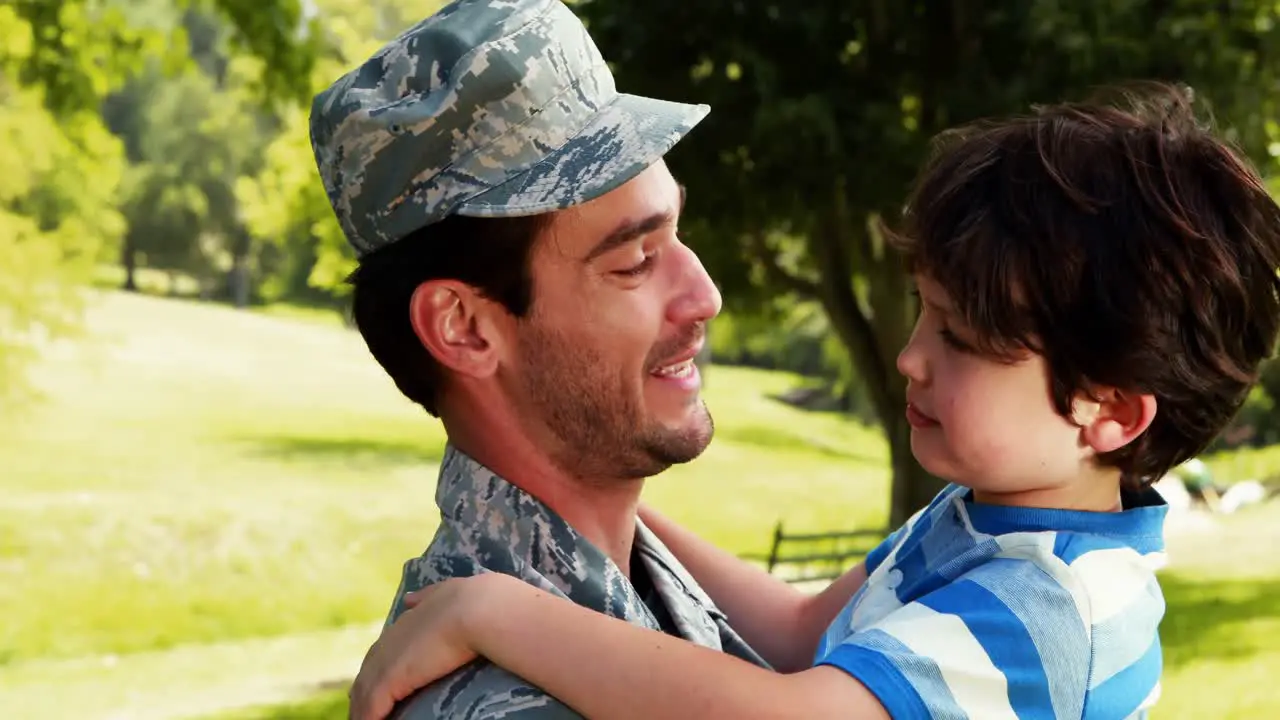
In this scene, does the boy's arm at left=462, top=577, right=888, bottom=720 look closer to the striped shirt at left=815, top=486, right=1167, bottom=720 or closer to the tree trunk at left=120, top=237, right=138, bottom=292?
the striped shirt at left=815, top=486, right=1167, bottom=720

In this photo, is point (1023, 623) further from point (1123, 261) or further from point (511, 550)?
point (511, 550)

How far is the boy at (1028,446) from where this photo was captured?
6.95 ft

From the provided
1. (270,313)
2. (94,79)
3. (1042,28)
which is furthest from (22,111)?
(270,313)

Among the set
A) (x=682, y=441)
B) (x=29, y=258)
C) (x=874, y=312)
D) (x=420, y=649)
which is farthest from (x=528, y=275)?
(x=29, y=258)

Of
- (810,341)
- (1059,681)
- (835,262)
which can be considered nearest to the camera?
(1059,681)

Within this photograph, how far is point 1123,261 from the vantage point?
240 centimetres

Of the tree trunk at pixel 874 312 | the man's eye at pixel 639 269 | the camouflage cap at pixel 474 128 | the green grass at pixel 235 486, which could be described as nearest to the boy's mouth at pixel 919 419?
the man's eye at pixel 639 269

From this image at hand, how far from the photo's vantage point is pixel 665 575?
2.65 metres

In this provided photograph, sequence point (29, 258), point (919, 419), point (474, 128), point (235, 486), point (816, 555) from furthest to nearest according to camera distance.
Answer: point (235, 486)
point (29, 258)
point (816, 555)
point (919, 419)
point (474, 128)

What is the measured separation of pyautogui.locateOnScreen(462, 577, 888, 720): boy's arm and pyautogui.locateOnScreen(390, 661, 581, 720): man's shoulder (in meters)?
0.02

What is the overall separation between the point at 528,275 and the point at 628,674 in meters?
0.66

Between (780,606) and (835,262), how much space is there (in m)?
8.61

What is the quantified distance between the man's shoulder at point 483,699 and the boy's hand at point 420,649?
2 cm

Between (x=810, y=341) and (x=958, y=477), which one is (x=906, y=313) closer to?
(x=958, y=477)
